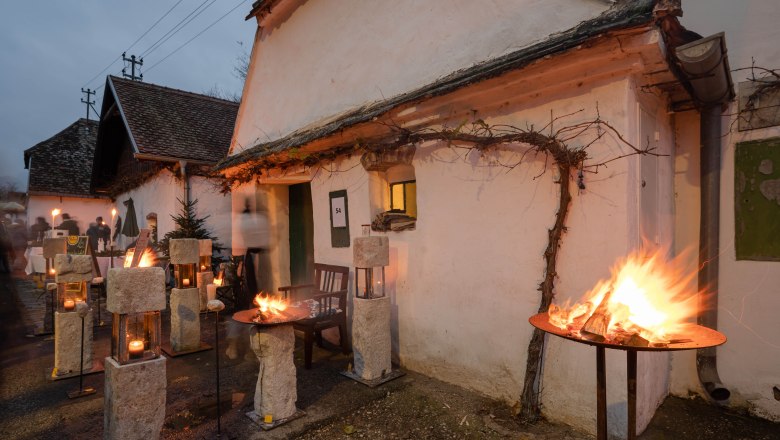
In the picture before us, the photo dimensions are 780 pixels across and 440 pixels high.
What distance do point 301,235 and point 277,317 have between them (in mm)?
4650

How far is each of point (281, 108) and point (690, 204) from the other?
22.2 feet

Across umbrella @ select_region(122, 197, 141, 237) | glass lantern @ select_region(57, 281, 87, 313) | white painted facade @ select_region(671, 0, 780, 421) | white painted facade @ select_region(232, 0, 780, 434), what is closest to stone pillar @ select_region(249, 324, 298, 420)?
white painted facade @ select_region(232, 0, 780, 434)

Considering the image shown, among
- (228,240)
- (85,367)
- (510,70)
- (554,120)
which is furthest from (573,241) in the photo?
(228,240)

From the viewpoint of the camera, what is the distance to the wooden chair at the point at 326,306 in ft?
18.2

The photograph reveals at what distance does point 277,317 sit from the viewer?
4168mm

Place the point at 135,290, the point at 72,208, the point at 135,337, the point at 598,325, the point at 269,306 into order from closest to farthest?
the point at 598,325
the point at 135,290
the point at 135,337
the point at 269,306
the point at 72,208

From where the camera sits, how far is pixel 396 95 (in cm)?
568

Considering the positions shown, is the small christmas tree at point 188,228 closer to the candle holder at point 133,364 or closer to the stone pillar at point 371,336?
the stone pillar at point 371,336

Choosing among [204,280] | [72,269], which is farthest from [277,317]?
[204,280]

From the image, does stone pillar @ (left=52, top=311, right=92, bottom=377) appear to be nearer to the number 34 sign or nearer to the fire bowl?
the number 34 sign

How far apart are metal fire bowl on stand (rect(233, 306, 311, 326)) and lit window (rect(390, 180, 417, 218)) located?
8.01ft

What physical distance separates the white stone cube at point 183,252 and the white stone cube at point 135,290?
3012 millimetres

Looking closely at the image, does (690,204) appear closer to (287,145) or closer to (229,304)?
(287,145)

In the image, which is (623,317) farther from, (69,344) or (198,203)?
(198,203)
